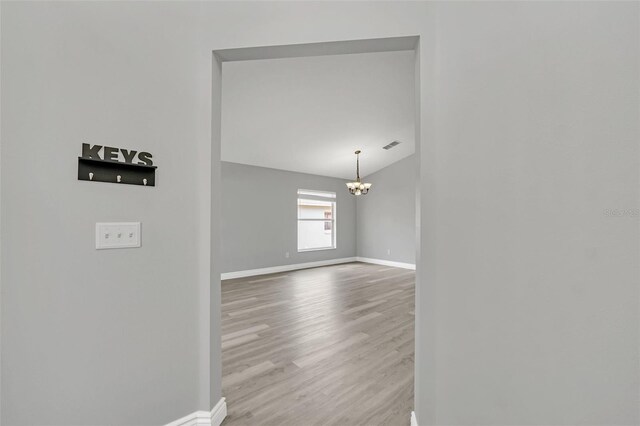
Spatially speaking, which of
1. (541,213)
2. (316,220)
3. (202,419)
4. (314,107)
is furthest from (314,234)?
(541,213)

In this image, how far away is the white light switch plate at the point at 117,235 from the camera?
1.23 meters

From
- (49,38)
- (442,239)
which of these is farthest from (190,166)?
(442,239)

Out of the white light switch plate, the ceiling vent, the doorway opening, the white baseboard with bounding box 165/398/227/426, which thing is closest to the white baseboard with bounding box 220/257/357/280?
the doorway opening

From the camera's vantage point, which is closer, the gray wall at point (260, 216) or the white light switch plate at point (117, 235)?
the white light switch plate at point (117, 235)

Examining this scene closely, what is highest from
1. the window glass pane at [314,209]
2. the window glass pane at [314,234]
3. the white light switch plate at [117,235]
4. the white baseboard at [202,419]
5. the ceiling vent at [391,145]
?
the ceiling vent at [391,145]

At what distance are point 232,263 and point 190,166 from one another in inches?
171

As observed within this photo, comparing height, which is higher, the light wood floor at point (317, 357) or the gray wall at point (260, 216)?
the gray wall at point (260, 216)

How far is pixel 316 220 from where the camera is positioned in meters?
7.49

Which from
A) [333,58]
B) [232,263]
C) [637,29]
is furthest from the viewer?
[232,263]

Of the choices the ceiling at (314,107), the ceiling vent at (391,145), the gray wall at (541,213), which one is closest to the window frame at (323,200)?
the ceiling at (314,107)

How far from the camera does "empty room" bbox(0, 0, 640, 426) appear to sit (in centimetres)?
60

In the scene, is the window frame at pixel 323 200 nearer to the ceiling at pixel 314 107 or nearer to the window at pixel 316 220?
the window at pixel 316 220

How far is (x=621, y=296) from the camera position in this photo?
0.54m

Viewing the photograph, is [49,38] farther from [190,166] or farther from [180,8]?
[190,166]
